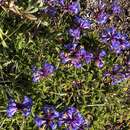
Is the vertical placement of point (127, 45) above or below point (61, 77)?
above

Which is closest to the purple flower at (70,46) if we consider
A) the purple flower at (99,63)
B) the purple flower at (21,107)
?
the purple flower at (99,63)

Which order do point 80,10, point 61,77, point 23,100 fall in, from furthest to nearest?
point 80,10, point 61,77, point 23,100

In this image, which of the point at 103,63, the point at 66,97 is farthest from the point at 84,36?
the point at 66,97

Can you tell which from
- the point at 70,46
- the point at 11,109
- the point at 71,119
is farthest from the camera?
the point at 70,46

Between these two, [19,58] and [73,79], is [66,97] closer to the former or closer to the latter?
[73,79]

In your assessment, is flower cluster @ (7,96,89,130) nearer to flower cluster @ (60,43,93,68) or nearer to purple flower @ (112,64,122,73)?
flower cluster @ (60,43,93,68)

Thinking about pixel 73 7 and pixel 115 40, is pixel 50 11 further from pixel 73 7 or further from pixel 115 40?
pixel 115 40

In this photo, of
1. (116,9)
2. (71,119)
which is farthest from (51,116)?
(116,9)
